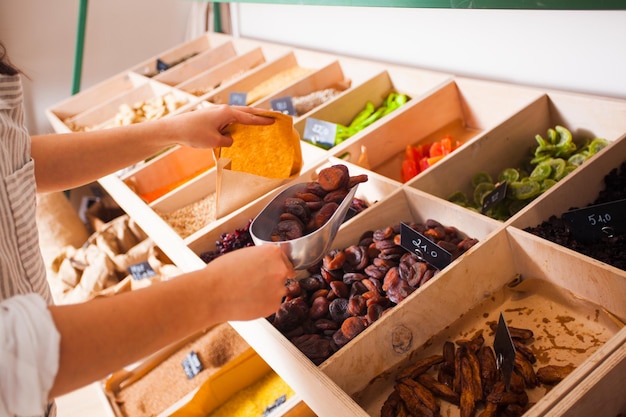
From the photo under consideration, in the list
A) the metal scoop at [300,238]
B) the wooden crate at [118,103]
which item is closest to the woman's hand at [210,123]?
the metal scoop at [300,238]

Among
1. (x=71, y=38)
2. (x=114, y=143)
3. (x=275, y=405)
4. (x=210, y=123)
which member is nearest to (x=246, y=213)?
(x=210, y=123)

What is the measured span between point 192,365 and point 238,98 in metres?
1.61

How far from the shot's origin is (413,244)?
5.74ft

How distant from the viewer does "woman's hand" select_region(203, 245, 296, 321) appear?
1120 millimetres

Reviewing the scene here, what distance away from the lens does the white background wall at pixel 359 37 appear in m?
2.22

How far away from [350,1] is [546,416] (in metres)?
1.78

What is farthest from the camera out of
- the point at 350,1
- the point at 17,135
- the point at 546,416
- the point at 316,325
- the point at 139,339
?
the point at 350,1

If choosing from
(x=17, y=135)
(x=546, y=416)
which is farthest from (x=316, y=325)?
(x=17, y=135)

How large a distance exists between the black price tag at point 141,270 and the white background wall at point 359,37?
1803 mm

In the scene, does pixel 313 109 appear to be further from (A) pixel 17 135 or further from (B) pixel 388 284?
(A) pixel 17 135

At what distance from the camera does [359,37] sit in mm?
3443

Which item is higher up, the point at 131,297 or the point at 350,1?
the point at 350,1

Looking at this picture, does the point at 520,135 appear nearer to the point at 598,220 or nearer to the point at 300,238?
the point at 598,220

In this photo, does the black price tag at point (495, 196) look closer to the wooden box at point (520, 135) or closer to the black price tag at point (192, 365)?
the wooden box at point (520, 135)
